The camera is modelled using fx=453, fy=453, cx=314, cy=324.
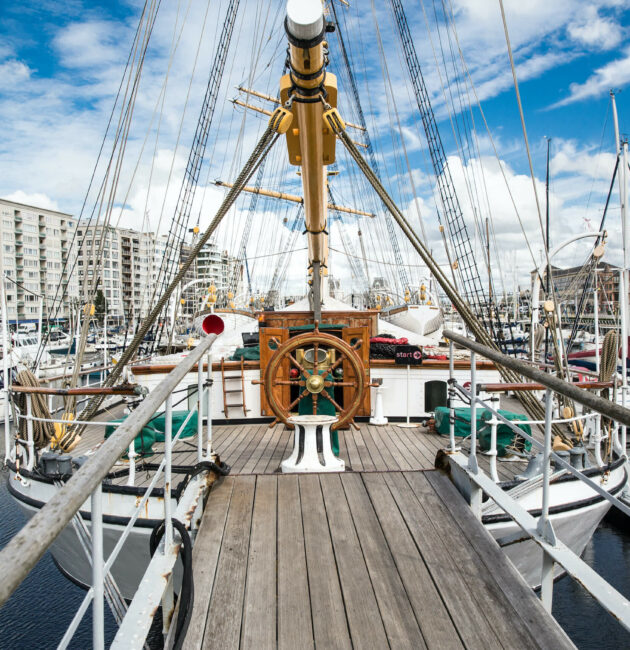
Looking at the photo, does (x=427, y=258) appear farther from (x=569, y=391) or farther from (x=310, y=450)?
(x=569, y=391)

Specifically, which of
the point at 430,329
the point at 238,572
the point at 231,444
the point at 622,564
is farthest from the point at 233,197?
the point at 430,329

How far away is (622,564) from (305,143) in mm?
8164

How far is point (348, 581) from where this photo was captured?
2080 millimetres

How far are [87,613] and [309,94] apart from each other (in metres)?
6.54

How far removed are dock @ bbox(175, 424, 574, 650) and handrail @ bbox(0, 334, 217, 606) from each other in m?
0.96

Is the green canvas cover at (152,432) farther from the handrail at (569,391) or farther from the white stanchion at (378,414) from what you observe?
the handrail at (569,391)

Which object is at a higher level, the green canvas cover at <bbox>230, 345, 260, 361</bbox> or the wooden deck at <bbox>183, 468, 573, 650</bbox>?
the green canvas cover at <bbox>230, 345, 260, 361</bbox>

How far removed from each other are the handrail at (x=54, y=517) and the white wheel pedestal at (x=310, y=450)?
8.37 feet

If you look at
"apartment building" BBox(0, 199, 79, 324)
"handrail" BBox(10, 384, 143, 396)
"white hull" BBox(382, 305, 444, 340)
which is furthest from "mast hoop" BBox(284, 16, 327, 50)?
"apartment building" BBox(0, 199, 79, 324)

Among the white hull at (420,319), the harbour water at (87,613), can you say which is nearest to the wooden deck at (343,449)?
the harbour water at (87,613)

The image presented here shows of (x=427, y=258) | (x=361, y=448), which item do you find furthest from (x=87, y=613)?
(x=427, y=258)

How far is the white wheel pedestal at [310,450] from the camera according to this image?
3939 millimetres

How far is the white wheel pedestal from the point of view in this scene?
3939 mm

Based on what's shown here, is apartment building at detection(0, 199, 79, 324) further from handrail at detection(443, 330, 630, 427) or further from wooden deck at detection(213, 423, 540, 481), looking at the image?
handrail at detection(443, 330, 630, 427)
